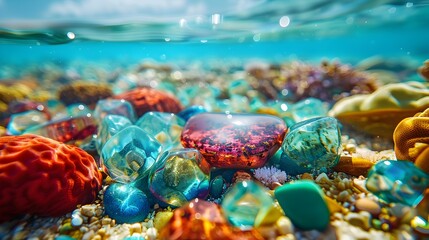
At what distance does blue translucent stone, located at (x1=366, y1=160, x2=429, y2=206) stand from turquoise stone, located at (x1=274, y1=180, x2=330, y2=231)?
489mm

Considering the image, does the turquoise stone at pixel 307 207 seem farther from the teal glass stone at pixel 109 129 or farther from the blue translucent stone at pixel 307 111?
the blue translucent stone at pixel 307 111

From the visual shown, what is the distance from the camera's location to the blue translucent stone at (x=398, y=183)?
1935 mm

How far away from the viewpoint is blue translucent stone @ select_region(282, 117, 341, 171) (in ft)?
8.25

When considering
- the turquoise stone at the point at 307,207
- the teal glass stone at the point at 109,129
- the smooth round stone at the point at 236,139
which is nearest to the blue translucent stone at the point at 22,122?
the teal glass stone at the point at 109,129

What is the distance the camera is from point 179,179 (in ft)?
7.62

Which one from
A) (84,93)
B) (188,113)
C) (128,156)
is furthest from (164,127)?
(84,93)

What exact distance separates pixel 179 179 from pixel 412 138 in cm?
227

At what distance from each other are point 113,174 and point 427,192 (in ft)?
8.76

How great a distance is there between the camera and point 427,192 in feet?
6.64

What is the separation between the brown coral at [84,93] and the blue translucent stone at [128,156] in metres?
4.33

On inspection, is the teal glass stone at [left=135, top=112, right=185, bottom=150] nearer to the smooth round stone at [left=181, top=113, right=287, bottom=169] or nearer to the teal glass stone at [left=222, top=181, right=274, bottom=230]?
the smooth round stone at [left=181, top=113, right=287, bottom=169]

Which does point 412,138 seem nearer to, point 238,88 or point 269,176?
point 269,176

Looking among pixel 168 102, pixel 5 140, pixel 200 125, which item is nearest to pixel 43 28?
pixel 168 102

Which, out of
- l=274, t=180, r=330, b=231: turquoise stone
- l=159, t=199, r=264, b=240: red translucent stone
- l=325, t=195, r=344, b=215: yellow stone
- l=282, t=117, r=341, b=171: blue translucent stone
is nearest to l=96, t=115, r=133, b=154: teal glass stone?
l=159, t=199, r=264, b=240: red translucent stone
